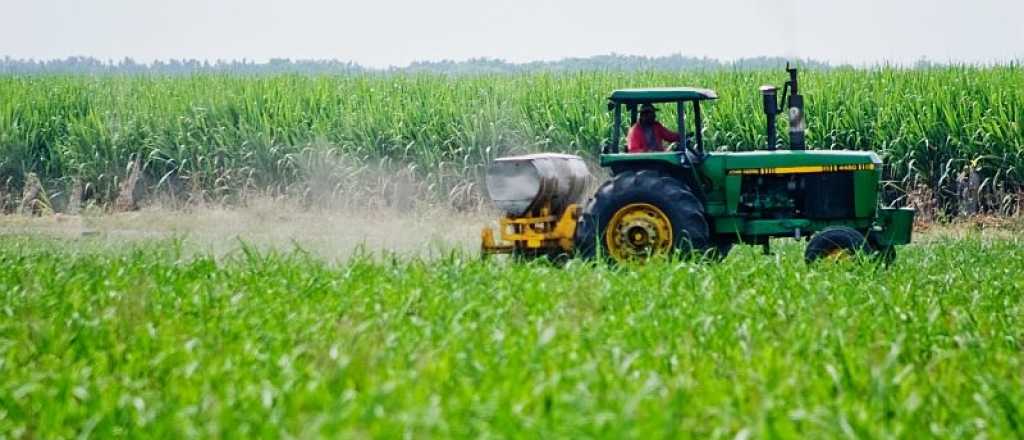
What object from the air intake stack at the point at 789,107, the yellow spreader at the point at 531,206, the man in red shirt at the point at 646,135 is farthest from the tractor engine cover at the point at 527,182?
the air intake stack at the point at 789,107

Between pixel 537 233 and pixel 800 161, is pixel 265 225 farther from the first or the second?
pixel 800 161

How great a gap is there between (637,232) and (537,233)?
33.9 inches

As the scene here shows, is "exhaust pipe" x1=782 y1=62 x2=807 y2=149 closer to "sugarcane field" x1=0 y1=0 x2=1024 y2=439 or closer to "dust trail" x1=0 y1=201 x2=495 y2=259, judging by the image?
"sugarcane field" x1=0 y1=0 x2=1024 y2=439

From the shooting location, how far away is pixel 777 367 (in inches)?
293

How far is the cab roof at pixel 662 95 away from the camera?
1334 cm

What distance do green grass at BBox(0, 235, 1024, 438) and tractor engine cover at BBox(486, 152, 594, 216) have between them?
1362 mm

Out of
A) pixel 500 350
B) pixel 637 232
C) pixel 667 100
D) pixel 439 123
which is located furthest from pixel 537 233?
pixel 439 123

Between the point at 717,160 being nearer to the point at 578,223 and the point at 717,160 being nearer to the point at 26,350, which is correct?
the point at 578,223

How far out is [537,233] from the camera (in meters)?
13.8

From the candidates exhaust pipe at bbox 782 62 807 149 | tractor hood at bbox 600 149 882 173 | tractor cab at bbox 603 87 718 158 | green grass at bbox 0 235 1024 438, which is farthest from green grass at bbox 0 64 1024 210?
green grass at bbox 0 235 1024 438

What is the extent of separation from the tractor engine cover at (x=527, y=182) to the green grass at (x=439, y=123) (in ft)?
29.9

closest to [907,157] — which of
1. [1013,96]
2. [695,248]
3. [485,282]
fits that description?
[1013,96]

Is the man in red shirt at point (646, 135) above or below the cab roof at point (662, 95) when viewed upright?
below

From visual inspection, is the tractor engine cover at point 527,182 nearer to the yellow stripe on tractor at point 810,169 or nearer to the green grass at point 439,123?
the yellow stripe on tractor at point 810,169
